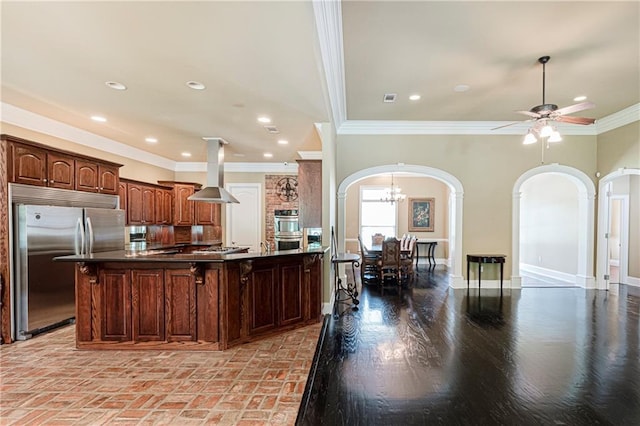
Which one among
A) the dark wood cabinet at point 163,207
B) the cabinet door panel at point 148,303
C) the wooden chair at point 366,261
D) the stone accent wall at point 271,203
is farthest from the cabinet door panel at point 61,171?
the wooden chair at point 366,261

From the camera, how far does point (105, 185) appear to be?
4.90 m

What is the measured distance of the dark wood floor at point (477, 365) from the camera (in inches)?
88.4

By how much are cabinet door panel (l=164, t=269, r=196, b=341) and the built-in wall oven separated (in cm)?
341

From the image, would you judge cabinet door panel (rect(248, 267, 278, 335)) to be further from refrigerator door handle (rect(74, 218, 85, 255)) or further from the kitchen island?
refrigerator door handle (rect(74, 218, 85, 255))

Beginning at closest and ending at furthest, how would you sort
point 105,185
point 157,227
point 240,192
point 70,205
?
point 70,205 → point 105,185 → point 157,227 → point 240,192

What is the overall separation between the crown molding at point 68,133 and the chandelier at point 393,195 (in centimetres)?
621

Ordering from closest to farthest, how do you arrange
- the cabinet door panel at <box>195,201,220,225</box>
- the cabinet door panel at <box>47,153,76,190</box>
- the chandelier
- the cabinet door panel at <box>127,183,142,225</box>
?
the cabinet door panel at <box>47,153,76,190</box> < the cabinet door panel at <box>127,183,142,225</box> < the cabinet door panel at <box>195,201,220,225</box> < the chandelier

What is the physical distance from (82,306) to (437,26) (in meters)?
4.70

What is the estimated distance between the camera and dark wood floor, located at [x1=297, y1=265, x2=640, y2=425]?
88.4 inches

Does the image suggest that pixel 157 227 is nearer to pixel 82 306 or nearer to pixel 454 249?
pixel 82 306

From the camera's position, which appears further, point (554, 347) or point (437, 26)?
point (554, 347)

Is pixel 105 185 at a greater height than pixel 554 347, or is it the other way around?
pixel 105 185

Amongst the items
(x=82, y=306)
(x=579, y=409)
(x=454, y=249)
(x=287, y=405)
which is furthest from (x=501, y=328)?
(x=82, y=306)

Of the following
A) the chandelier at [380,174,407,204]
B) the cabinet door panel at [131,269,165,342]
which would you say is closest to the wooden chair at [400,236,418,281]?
the chandelier at [380,174,407,204]
